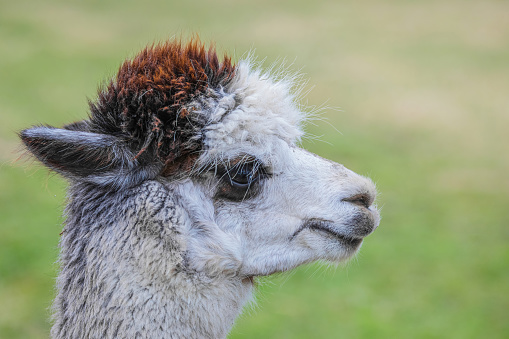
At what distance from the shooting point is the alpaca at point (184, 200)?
210cm

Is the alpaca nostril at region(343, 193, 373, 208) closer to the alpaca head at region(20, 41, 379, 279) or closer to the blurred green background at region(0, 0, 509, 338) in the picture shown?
the alpaca head at region(20, 41, 379, 279)

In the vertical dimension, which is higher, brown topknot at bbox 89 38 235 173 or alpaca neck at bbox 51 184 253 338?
brown topknot at bbox 89 38 235 173

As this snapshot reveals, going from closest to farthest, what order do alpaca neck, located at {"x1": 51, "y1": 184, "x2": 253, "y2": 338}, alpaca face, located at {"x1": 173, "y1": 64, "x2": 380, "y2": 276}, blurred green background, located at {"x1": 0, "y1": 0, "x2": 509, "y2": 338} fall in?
alpaca neck, located at {"x1": 51, "y1": 184, "x2": 253, "y2": 338}, alpaca face, located at {"x1": 173, "y1": 64, "x2": 380, "y2": 276}, blurred green background, located at {"x1": 0, "y1": 0, "x2": 509, "y2": 338}

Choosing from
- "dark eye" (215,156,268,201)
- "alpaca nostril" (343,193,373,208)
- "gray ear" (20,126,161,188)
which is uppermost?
"alpaca nostril" (343,193,373,208)

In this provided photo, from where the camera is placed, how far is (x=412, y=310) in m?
5.99

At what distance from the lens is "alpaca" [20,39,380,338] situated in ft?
6.90

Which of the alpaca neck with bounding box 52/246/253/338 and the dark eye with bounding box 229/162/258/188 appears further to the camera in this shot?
the dark eye with bounding box 229/162/258/188

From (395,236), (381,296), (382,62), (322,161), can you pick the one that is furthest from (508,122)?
(322,161)

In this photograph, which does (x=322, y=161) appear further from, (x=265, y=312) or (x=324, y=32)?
(x=324, y=32)

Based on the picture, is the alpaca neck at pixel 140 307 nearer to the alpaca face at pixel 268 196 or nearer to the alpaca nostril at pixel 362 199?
the alpaca face at pixel 268 196

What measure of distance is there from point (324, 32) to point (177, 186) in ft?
47.8

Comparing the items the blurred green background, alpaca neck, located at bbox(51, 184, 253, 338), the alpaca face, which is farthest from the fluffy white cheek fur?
the blurred green background

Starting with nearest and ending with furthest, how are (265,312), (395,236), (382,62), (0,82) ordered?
(265,312), (395,236), (0,82), (382,62)

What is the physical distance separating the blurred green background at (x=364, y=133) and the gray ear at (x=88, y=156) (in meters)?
0.22
